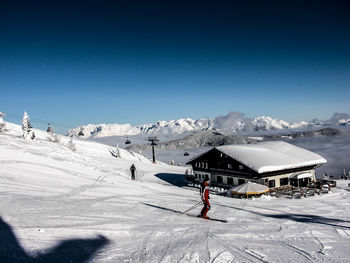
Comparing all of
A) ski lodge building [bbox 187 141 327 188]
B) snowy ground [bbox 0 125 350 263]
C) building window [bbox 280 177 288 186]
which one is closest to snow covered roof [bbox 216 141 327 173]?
ski lodge building [bbox 187 141 327 188]

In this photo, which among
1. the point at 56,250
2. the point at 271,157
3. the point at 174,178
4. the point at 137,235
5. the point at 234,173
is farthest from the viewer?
the point at 174,178

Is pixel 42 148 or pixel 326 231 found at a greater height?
pixel 42 148

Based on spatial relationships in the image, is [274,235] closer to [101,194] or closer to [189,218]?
[189,218]

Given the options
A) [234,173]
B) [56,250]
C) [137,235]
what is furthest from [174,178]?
[56,250]

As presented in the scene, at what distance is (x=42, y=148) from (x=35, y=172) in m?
12.9

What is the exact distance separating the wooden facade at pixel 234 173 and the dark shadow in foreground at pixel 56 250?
88.9 feet

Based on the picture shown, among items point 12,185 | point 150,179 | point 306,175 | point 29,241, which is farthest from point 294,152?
point 29,241

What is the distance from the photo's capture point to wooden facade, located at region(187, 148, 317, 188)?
3303 cm

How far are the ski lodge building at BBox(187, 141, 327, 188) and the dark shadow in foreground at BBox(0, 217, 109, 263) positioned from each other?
25960mm

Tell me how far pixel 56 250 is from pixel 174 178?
123 ft

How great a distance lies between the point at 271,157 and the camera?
114 ft

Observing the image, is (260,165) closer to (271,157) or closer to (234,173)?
(271,157)

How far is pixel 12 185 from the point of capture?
1552 cm

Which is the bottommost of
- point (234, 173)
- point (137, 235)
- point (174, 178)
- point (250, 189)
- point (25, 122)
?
point (174, 178)
